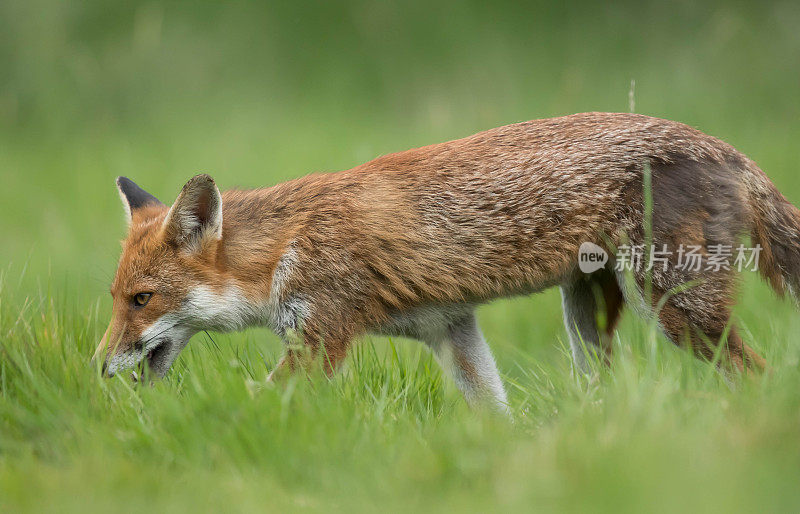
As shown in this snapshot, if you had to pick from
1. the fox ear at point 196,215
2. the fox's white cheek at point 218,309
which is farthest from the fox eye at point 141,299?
the fox ear at point 196,215

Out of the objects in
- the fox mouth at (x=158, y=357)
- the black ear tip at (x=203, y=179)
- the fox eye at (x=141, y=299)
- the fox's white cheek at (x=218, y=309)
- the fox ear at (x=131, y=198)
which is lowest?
the fox mouth at (x=158, y=357)

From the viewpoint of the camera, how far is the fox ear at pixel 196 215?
4918 mm

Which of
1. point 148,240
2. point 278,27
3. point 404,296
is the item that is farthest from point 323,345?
point 278,27

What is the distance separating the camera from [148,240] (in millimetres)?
5062

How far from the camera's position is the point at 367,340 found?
18.3ft

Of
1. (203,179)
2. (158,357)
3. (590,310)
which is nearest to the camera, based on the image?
(203,179)

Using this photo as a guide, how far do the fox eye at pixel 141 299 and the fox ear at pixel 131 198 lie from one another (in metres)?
0.84

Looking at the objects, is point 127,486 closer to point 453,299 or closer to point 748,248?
point 453,299

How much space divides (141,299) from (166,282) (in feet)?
0.59

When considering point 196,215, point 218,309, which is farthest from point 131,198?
point 218,309

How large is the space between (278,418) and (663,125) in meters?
3.09

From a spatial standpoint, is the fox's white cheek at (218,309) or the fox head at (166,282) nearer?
the fox head at (166,282)

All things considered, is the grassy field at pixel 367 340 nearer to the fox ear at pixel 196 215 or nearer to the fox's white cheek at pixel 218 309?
the fox's white cheek at pixel 218 309

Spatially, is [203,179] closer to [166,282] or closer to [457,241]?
[166,282]
